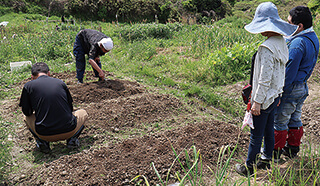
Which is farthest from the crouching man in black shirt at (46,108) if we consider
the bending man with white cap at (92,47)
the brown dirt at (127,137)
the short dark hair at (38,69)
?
the bending man with white cap at (92,47)

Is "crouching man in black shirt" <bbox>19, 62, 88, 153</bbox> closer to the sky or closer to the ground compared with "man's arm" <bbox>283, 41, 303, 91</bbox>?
closer to the ground

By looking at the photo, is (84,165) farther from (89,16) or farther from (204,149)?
(89,16)

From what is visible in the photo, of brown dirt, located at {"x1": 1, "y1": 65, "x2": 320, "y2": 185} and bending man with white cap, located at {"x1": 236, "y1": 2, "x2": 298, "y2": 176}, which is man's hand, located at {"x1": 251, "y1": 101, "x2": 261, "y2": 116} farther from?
brown dirt, located at {"x1": 1, "y1": 65, "x2": 320, "y2": 185}

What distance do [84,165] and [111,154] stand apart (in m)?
0.39

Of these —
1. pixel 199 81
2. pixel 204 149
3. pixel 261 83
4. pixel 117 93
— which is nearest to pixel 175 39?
pixel 199 81

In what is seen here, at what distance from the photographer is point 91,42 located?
5559 millimetres

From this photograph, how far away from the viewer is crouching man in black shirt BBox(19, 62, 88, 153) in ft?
11.3

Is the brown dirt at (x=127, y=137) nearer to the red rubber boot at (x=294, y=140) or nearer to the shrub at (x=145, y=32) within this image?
the red rubber boot at (x=294, y=140)

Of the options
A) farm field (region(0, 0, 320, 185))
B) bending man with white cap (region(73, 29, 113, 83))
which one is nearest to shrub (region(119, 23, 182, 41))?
farm field (region(0, 0, 320, 185))

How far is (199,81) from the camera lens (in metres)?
6.48

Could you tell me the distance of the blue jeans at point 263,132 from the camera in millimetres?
2861

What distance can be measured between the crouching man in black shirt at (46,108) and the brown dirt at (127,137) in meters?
0.32

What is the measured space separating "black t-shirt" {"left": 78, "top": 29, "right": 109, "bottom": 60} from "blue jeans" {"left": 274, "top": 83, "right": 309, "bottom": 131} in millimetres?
3838

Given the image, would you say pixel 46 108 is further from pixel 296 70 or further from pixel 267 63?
pixel 296 70
